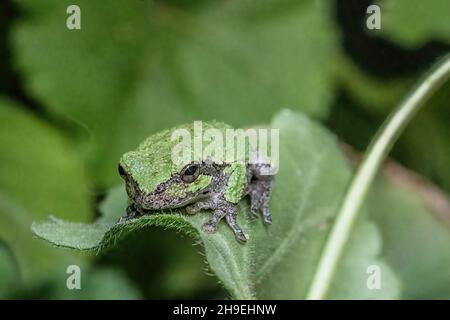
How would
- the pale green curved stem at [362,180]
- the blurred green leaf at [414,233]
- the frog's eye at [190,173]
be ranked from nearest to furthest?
the frog's eye at [190,173]
the pale green curved stem at [362,180]
the blurred green leaf at [414,233]

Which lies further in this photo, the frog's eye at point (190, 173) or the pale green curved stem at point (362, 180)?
the pale green curved stem at point (362, 180)

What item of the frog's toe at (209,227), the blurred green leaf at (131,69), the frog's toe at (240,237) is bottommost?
the frog's toe at (240,237)

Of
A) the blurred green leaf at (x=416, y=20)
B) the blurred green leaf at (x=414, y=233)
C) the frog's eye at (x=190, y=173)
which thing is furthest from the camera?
the blurred green leaf at (x=416, y=20)

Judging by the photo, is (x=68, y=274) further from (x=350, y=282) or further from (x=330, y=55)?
(x=330, y=55)

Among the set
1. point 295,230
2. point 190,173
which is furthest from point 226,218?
point 295,230

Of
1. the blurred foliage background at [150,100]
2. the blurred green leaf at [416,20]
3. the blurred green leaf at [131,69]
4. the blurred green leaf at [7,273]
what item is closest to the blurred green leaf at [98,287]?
the blurred foliage background at [150,100]

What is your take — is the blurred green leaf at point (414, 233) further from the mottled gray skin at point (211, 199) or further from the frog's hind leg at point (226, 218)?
the frog's hind leg at point (226, 218)

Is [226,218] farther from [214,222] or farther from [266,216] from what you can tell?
[266,216]

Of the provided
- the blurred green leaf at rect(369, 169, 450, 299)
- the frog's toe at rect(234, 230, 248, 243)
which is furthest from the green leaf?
the blurred green leaf at rect(369, 169, 450, 299)
